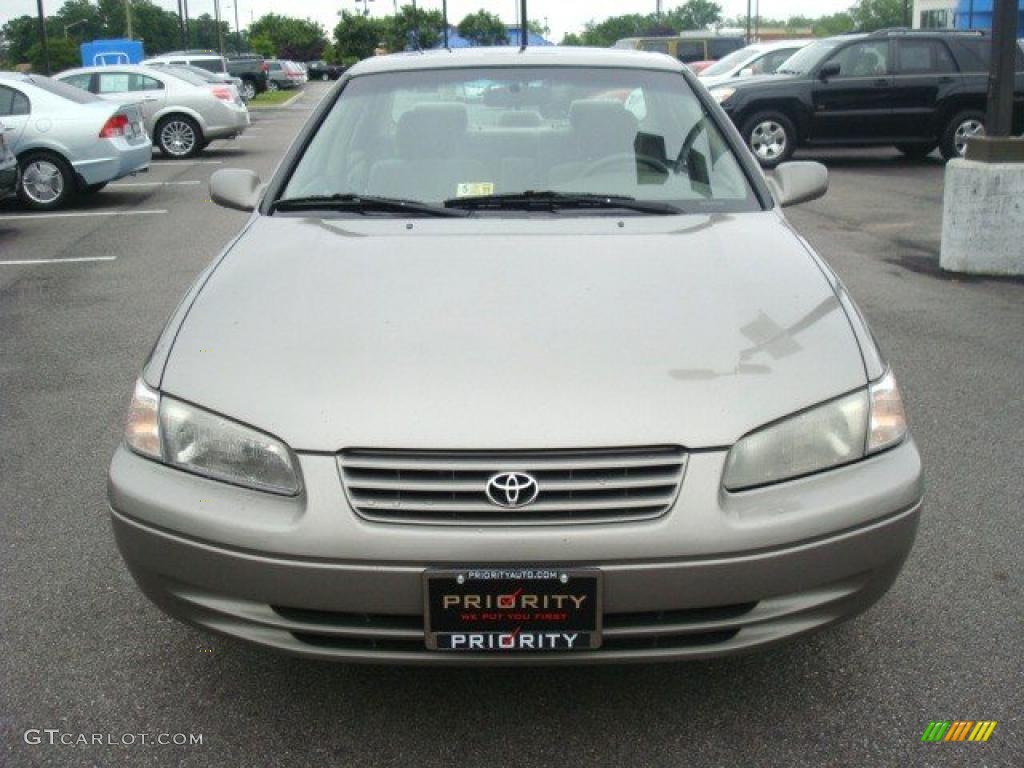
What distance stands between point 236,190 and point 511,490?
7.15 ft

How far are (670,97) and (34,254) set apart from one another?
25.3 ft

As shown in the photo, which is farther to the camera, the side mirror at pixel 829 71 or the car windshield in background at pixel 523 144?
the side mirror at pixel 829 71

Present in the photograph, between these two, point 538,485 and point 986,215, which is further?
point 986,215

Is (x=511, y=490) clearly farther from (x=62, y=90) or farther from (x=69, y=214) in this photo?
(x=62, y=90)

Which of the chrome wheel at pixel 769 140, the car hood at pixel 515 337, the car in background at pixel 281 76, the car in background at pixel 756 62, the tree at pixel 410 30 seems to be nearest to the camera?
the car hood at pixel 515 337

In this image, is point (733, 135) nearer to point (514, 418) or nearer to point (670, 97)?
point (670, 97)

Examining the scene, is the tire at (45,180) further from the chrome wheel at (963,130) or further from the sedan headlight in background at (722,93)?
the chrome wheel at (963,130)

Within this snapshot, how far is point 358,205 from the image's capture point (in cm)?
374

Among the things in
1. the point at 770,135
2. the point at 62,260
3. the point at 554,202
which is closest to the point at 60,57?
the point at 770,135

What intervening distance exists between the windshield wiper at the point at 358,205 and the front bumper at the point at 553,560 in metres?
1.30

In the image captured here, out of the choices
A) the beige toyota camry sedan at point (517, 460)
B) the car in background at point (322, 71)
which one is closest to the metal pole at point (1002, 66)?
the beige toyota camry sedan at point (517, 460)

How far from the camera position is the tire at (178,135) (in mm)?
19594

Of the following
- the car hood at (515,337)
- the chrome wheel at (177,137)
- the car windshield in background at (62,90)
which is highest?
the car windshield in background at (62,90)

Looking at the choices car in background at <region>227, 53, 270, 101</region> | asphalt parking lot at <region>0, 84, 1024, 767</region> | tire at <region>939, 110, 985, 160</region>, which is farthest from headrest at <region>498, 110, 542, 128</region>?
car in background at <region>227, 53, 270, 101</region>
